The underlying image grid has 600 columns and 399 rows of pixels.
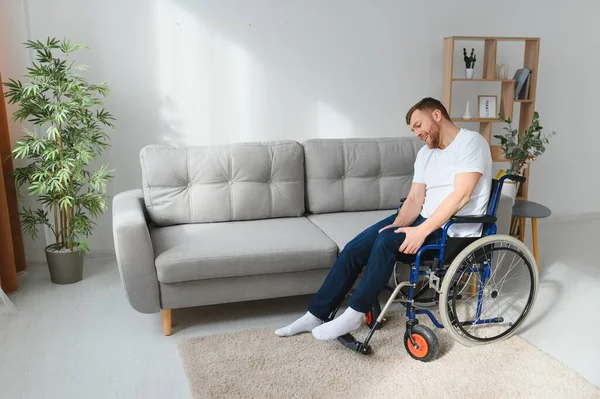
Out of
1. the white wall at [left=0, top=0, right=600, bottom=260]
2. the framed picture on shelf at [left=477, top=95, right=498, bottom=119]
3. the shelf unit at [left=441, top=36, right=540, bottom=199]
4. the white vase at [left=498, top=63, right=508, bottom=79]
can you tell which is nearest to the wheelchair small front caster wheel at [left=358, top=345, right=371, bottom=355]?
the white wall at [left=0, top=0, right=600, bottom=260]

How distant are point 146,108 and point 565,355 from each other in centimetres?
261

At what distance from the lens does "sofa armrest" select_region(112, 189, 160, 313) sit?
2277 millimetres

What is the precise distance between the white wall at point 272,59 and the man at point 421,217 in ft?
4.81

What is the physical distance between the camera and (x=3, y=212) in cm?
281

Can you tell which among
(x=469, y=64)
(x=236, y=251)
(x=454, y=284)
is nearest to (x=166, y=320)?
(x=236, y=251)

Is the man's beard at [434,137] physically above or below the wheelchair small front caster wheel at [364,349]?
above

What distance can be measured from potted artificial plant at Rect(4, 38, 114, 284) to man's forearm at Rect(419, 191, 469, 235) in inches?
67.4

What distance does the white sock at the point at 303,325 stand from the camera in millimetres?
2355

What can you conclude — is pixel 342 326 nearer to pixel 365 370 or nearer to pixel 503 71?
pixel 365 370

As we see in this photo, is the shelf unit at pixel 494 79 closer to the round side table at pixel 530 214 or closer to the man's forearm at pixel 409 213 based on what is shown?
the round side table at pixel 530 214

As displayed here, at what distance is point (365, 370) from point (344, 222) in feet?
2.97

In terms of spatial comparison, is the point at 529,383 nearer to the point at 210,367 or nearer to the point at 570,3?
the point at 210,367

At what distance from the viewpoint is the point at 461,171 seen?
2.19 metres

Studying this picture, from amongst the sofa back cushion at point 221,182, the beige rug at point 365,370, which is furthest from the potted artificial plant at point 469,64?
the beige rug at point 365,370
